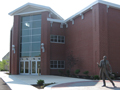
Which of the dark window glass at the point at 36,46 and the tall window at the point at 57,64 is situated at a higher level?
the dark window glass at the point at 36,46

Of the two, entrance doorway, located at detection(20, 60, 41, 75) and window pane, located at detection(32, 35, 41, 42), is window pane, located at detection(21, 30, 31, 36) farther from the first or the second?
entrance doorway, located at detection(20, 60, 41, 75)

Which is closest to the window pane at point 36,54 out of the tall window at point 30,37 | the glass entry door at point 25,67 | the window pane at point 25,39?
the tall window at point 30,37

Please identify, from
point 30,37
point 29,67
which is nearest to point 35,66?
point 29,67

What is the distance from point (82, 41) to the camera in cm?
2183

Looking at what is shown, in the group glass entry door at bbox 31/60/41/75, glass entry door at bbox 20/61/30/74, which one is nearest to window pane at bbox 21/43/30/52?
glass entry door at bbox 20/61/30/74

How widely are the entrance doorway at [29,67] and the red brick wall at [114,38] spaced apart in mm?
10926

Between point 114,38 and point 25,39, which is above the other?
point 25,39

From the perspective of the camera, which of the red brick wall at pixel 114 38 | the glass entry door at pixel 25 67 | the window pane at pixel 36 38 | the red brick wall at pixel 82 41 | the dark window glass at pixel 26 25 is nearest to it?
the red brick wall at pixel 114 38

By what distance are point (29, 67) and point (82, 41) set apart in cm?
914

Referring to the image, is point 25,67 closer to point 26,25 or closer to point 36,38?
point 36,38

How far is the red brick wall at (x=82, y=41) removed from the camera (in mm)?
20031

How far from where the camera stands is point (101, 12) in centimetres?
1862

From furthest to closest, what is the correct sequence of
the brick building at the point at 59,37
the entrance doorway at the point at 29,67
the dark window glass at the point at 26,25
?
the dark window glass at the point at 26,25, the entrance doorway at the point at 29,67, the brick building at the point at 59,37

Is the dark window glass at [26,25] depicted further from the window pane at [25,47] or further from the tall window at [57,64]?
the tall window at [57,64]
